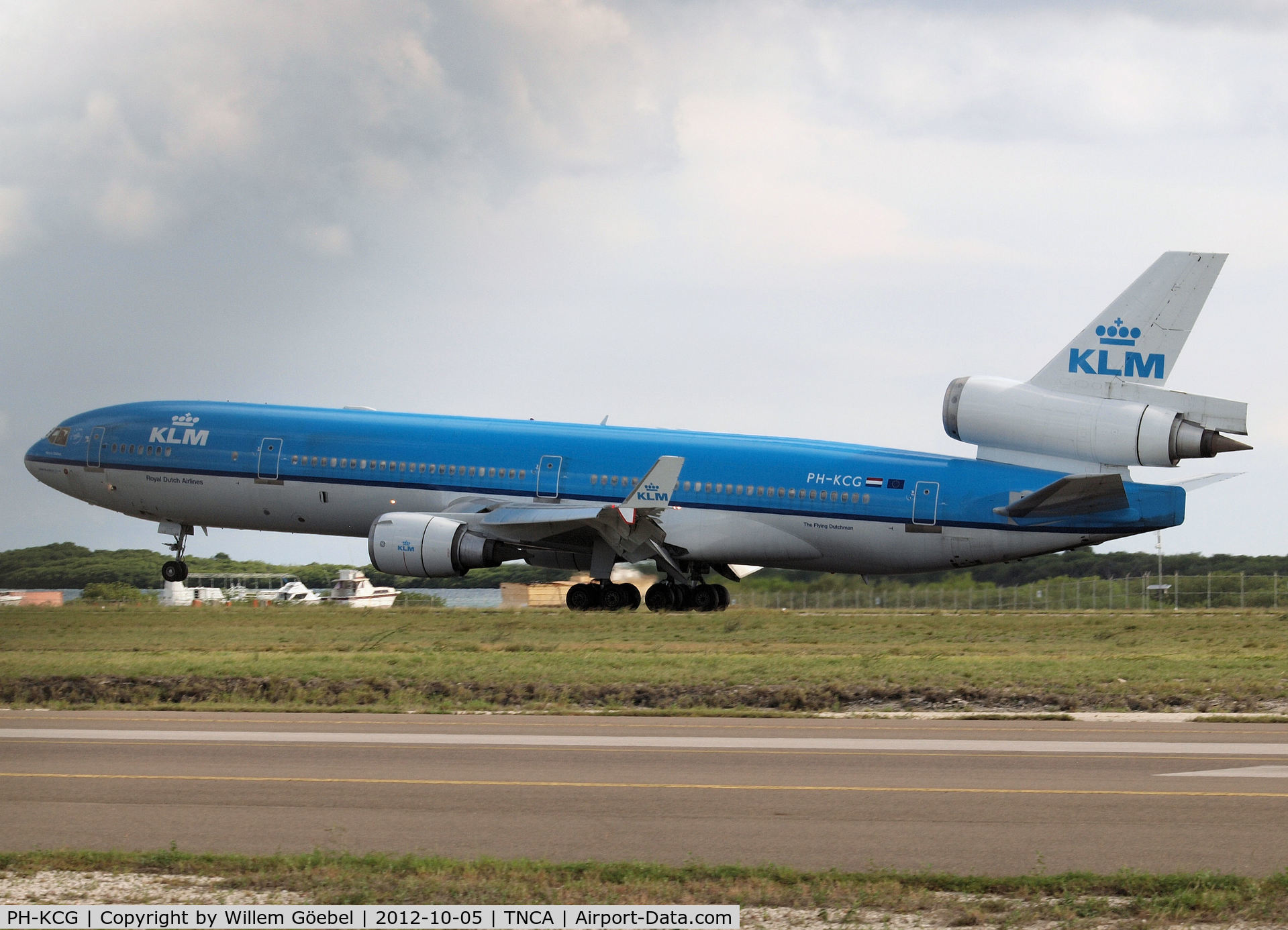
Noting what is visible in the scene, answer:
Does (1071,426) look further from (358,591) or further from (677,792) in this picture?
(358,591)

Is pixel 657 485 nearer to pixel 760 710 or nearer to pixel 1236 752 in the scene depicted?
pixel 760 710

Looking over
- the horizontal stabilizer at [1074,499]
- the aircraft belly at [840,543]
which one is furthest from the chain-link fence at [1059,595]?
the horizontal stabilizer at [1074,499]

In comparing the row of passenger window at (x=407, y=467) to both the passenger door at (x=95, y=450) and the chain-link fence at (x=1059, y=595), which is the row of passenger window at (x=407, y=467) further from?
the chain-link fence at (x=1059, y=595)

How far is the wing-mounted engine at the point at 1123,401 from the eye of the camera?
31.1 metres

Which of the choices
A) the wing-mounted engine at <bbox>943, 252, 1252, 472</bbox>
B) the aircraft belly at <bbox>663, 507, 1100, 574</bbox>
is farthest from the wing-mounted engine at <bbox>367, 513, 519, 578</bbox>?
the wing-mounted engine at <bbox>943, 252, 1252, 472</bbox>

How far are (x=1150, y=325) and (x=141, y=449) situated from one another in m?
26.6

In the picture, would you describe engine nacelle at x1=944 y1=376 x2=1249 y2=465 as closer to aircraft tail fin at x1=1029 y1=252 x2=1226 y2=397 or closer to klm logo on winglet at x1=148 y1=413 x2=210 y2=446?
aircraft tail fin at x1=1029 y1=252 x2=1226 y2=397

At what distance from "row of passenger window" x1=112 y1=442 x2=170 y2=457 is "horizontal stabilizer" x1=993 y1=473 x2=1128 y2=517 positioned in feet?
73.1

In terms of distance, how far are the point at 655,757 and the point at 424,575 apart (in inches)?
798

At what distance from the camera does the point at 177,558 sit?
39281 mm

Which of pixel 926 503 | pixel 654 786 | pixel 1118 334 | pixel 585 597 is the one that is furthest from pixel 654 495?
pixel 654 786

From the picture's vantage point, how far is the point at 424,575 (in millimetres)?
33438

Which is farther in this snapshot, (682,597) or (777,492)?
(682,597)

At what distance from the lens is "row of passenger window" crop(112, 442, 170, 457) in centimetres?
3767
